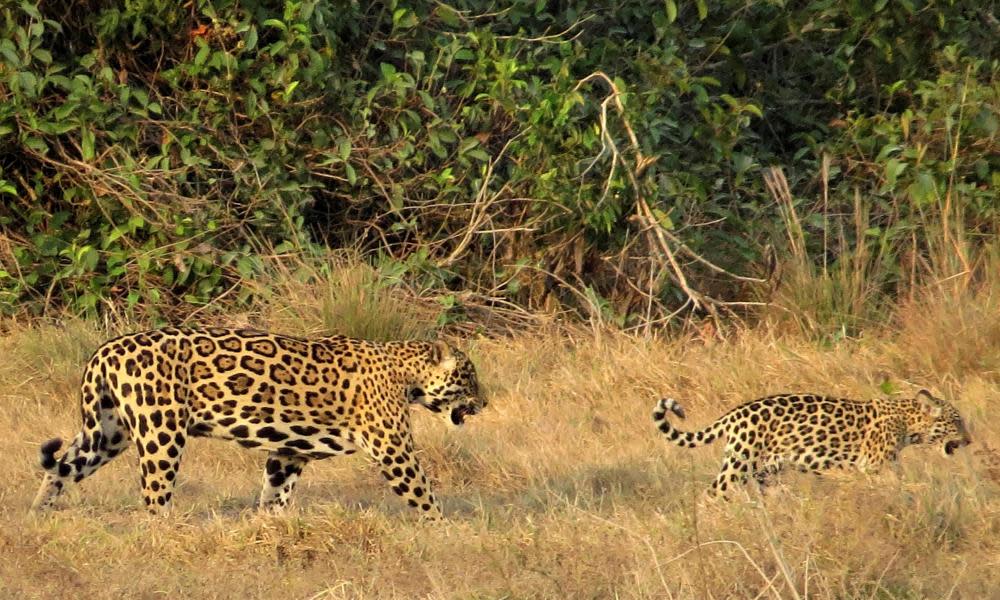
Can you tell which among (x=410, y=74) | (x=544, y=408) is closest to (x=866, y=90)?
(x=410, y=74)

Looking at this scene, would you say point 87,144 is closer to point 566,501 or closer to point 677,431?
point 677,431

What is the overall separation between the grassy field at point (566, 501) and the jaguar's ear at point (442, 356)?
0.63 metres

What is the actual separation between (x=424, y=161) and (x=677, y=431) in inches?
145

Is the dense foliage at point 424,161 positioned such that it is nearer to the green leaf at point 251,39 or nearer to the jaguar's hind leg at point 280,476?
the green leaf at point 251,39

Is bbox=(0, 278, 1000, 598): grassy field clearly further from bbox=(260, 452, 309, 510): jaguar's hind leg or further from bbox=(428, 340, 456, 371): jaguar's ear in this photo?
bbox=(428, 340, 456, 371): jaguar's ear

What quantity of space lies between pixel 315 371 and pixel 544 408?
214 cm

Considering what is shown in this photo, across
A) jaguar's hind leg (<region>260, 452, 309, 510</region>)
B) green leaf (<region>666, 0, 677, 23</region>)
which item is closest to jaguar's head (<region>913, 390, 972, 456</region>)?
jaguar's hind leg (<region>260, 452, 309, 510</region>)

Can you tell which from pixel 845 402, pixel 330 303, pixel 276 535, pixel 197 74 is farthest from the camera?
pixel 197 74

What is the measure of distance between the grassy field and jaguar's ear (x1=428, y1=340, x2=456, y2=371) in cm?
63

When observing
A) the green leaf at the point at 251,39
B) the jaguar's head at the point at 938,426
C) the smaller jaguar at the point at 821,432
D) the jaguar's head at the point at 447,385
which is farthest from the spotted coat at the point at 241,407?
the green leaf at the point at 251,39

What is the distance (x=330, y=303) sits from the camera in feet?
32.8

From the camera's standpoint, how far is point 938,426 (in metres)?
7.85

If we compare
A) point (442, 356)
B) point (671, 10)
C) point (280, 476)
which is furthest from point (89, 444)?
point (671, 10)

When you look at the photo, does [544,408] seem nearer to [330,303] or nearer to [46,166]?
[330,303]
